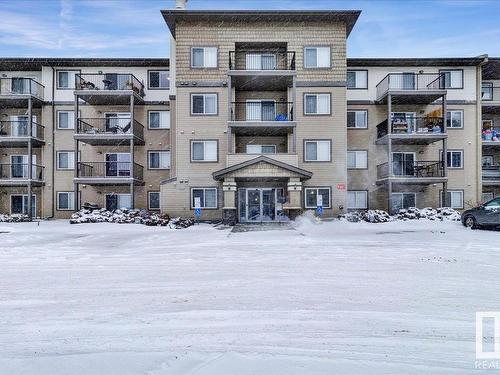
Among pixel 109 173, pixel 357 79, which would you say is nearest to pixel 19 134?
pixel 109 173

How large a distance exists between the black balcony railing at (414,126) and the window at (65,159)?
22940 millimetres

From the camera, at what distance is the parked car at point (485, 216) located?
18031 millimetres

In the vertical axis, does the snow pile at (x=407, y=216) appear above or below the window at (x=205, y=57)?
below

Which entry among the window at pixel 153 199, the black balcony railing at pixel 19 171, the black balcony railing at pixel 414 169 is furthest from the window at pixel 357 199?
the black balcony railing at pixel 19 171

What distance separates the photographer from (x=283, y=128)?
81.0 feet

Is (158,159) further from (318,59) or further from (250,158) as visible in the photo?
(318,59)

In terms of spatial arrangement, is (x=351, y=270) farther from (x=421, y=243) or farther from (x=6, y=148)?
(x=6, y=148)

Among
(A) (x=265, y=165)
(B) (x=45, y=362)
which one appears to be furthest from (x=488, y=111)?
(B) (x=45, y=362)

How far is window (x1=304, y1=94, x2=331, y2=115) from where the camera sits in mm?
25281

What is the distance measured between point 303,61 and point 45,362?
24.4 m

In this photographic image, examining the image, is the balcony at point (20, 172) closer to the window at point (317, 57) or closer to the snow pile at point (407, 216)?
the window at point (317, 57)

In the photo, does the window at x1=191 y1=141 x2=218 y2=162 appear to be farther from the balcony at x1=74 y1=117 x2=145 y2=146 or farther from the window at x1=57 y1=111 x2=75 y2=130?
the window at x1=57 y1=111 x2=75 y2=130

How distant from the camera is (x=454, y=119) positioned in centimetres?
2811

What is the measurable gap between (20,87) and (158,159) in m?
11.5
